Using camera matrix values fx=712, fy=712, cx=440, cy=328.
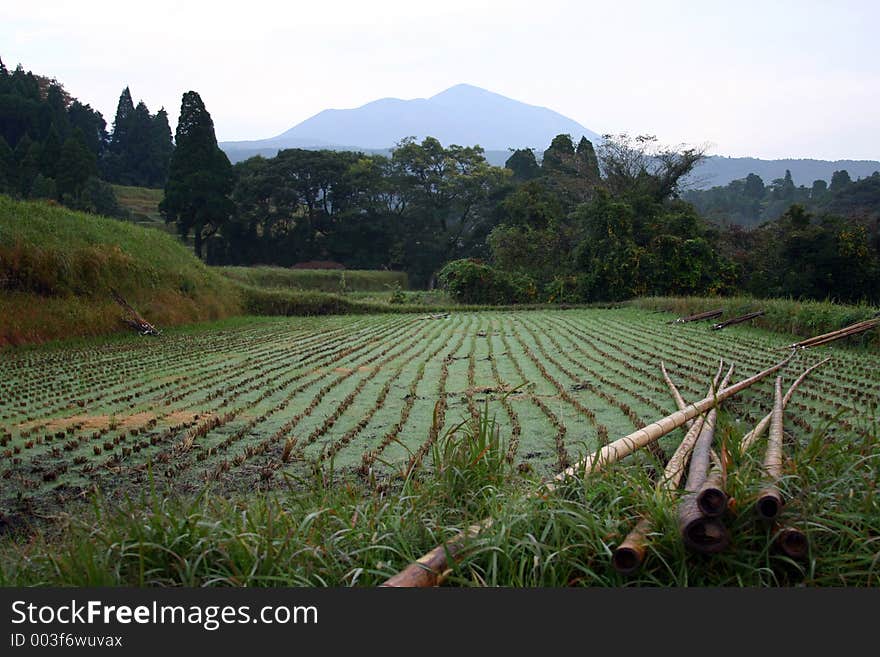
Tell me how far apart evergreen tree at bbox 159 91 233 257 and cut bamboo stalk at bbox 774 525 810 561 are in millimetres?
29332

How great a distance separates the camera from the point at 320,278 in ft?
101

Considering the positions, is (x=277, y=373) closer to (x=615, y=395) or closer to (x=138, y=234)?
(x=615, y=395)

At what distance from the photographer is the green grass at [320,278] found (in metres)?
25.8

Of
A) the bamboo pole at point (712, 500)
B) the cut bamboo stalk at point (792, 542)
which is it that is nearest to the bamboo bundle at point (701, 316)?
the cut bamboo stalk at point (792, 542)

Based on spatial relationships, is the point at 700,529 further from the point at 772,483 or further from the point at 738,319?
the point at 738,319

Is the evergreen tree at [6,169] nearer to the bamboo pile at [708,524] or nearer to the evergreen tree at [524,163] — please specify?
the evergreen tree at [524,163]

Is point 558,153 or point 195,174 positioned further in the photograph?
point 558,153

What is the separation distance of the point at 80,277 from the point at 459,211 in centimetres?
2678

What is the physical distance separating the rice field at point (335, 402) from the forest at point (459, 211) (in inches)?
468

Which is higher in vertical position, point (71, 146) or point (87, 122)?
point (87, 122)

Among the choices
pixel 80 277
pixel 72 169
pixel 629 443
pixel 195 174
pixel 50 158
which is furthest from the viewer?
pixel 50 158

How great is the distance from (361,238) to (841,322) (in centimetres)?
2901

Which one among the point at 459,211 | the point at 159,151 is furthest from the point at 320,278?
the point at 159,151

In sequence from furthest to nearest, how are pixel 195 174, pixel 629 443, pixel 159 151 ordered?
1. pixel 159 151
2. pixel 195 174
3. pixel 629 443
